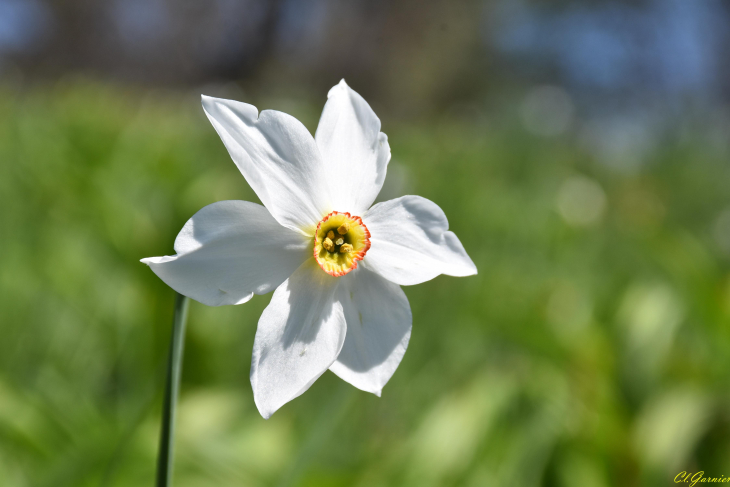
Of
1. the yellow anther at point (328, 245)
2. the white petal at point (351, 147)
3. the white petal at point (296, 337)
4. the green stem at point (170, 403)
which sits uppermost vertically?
the white petal at point (351, 147)

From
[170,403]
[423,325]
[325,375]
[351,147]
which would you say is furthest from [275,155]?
[423,325]

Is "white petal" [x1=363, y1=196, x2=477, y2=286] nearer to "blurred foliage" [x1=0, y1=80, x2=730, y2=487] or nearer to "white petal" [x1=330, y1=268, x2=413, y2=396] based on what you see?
"white petal" [x1=330, y1=268, x2=413, y2=396]

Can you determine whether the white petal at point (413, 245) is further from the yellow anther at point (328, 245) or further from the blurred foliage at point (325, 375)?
the blurred foliage at point (325, 375)

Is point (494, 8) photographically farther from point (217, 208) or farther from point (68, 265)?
point (217, 208)

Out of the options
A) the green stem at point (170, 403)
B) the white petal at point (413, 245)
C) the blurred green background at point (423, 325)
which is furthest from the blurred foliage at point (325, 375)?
the white petal at point (413, 245)

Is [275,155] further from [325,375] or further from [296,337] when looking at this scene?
[325,375]

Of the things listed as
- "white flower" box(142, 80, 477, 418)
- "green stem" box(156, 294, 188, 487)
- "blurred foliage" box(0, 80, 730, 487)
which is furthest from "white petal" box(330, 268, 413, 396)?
"blurred foliage" box(0, 80, 730, 487)

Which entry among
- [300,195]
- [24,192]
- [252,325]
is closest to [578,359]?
[252,325]
